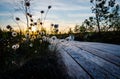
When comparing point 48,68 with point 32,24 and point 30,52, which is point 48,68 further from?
point 32,24

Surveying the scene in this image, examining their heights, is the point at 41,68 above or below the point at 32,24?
below

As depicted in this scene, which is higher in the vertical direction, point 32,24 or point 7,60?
point 32,24

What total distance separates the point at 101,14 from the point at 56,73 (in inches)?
983

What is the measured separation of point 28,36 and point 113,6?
903 inches

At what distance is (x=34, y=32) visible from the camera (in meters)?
5.59

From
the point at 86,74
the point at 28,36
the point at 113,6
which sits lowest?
the point at 86,74

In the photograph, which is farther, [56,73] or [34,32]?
[34,32]

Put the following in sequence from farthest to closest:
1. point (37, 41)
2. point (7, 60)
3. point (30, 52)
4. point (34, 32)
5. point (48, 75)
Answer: point (34, 32) < point (37, 41) < point (30, 52) < point (7, 60) < point (48, 75)

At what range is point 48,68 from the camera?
7.43 feet

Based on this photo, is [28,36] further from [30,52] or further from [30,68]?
[30,68]

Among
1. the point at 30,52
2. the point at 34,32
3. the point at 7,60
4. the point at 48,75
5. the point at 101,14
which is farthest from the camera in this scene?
the point at 101,14

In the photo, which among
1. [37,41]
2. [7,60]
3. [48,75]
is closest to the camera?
[48,75]

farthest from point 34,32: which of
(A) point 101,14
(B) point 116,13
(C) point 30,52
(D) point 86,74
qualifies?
(B) point 116,13

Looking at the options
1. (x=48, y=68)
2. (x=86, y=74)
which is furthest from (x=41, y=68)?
(x=86, y=74)
